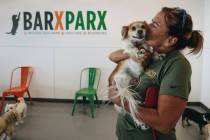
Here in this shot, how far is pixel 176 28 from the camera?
103cm

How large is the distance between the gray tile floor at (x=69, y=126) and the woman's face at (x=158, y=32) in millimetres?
2706

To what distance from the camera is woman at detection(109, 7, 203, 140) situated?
986 mm

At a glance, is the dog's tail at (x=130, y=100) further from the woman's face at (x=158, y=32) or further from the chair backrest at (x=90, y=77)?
the chair backrest at (x=90, y=77)

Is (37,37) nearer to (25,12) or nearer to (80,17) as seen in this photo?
(25,12)

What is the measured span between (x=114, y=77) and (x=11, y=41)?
A: 15.5ft

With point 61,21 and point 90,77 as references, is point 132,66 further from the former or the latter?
point 61,21

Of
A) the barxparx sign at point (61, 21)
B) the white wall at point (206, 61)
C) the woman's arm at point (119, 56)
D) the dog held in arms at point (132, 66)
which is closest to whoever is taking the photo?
the dog held in arms at point (132, 66)

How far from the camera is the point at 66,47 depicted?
17.4 feet

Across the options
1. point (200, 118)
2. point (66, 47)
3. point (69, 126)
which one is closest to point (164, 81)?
point (200, 118)

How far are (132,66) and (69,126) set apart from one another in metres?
3.06

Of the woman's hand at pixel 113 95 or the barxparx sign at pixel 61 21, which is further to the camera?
the barxparx sign at pixel 61 21

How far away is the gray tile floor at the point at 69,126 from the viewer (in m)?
3.64

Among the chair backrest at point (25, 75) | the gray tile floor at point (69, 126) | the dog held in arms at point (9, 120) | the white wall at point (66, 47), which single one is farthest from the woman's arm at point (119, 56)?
the chair backrest at point (25, 75)

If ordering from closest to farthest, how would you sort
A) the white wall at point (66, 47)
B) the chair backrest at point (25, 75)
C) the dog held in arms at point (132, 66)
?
the dog held in arms at point (132, 66)
the white wall at point (66, 47)
the chair backrest at point (25, 75)
